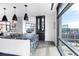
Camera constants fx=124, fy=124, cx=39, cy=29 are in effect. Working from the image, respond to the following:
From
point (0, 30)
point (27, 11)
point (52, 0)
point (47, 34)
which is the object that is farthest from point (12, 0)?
point (47, 34)

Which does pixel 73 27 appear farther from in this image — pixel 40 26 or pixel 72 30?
pixel 40 26

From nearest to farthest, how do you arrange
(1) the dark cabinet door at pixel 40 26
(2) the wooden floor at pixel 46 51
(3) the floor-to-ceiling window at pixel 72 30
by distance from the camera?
(3) the floor-to-ceiling window at pixel 72 30, (2) the wooden floor at pixel 46 51, (1) the dark cabinet door at pixel 40 26

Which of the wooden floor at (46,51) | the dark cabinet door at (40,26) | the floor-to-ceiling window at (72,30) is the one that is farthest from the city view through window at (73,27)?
the dark cabinet door at (40,26)

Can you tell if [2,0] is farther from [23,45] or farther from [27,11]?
[27,11]

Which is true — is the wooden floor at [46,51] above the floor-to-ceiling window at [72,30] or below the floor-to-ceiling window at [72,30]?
below

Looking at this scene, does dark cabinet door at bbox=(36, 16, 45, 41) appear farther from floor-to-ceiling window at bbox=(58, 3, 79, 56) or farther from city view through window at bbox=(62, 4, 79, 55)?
city view through window at bbox=(62, 4, 79, 55)

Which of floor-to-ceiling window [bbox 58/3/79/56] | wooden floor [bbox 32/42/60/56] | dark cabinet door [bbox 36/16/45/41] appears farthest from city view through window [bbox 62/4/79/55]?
dark cabinet door [bbox 36/16/45/41]

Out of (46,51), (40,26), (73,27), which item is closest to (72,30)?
(73,27)

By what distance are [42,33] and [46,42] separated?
66cm

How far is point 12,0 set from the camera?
1008mm

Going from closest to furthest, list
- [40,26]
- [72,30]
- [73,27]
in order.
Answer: [73,27] < [72,30] < [40,26]

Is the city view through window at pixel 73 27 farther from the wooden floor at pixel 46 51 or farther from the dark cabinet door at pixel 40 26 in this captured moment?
the dark cabinet door at pixel 40 26

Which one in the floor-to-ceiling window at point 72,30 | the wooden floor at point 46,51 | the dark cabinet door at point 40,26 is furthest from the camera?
the dark cabinet door at point 40,26

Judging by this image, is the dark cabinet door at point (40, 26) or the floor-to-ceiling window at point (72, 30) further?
the dark cabinet door at point (40, 26)
